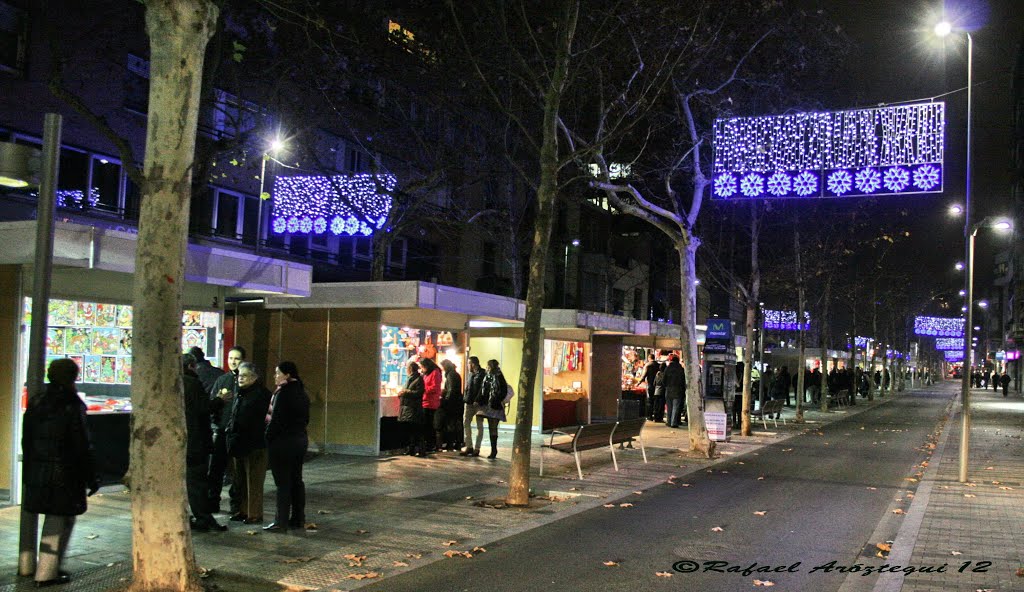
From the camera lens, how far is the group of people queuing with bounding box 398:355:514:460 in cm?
1638

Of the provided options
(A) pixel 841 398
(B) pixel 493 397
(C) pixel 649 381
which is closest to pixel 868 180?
Answer: (B) pixel 493 397

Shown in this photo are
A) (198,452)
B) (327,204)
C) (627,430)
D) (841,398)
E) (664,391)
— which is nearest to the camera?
(198,452)

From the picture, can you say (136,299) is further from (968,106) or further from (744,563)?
(968,106)

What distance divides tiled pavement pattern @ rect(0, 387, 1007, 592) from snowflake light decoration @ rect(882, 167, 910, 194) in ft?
16.0

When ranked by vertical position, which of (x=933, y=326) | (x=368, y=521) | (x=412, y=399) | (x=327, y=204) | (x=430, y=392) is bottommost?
(x=368, y=521)

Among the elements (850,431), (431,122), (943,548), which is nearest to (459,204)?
(431,122)

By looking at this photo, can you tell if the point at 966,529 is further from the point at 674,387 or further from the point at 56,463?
the point at 674,387

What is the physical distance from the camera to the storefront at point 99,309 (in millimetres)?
10492

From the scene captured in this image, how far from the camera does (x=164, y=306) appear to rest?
21.7ft

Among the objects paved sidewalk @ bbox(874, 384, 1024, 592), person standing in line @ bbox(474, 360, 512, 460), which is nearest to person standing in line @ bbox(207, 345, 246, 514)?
person standing in line @ bbox(474, 360, 512, 460)

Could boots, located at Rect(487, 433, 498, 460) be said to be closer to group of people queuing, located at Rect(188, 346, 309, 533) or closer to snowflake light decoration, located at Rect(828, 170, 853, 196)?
group of people queuing, located at Rect(188, 346, 309, 533)

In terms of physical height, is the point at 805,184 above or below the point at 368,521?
above

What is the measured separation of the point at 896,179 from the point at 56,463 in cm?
1204

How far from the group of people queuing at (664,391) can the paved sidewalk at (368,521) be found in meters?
8.73
